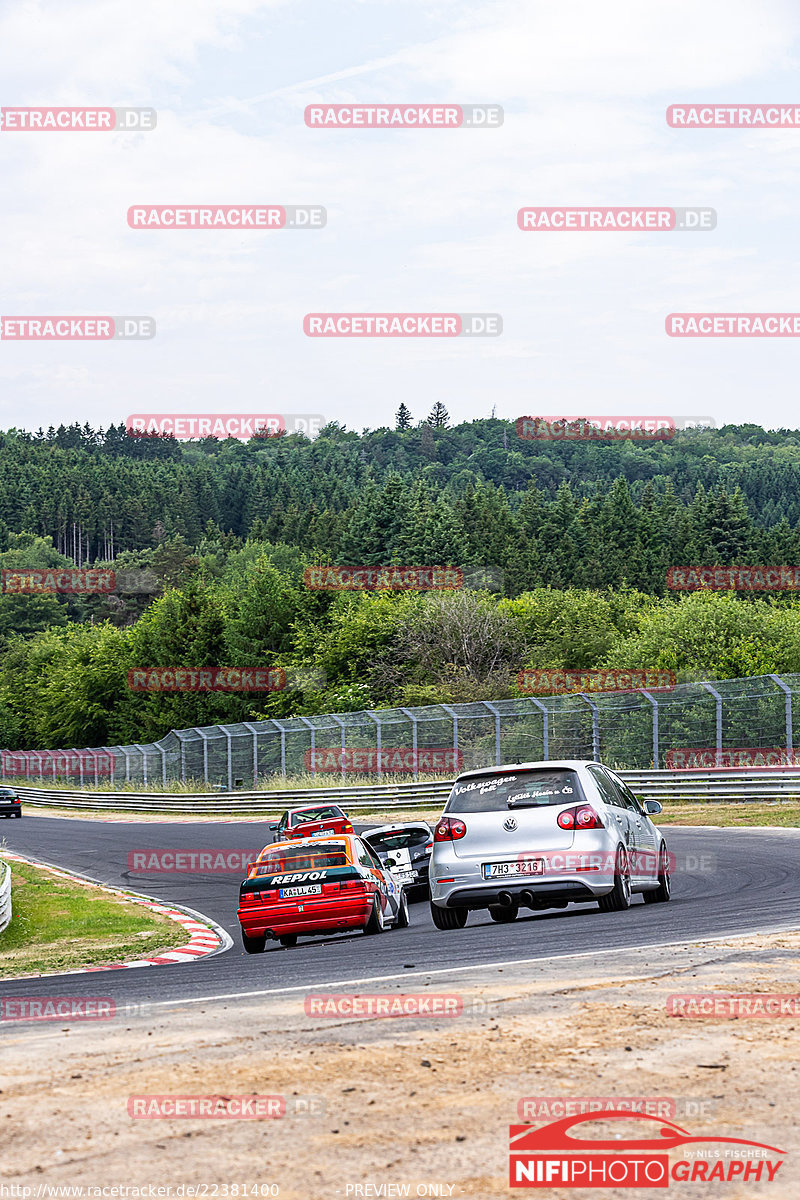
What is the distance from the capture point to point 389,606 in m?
68.2

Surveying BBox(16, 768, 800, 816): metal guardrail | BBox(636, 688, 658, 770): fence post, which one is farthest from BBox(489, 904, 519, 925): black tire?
BBox(636, 688, 658, 770): fence post

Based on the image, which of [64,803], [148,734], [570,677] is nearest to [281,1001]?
[570,677]

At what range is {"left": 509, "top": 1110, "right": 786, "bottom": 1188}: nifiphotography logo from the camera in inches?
182

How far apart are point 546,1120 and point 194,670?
86742mm

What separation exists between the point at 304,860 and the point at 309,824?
7.61 meters

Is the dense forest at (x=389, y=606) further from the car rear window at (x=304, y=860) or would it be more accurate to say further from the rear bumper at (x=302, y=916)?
the rear bumper at (x=302, y=916)

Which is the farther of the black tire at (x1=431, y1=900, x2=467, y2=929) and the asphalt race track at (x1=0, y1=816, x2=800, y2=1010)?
the black tire at (x1=431, y1=900, x2=467, y2=929)

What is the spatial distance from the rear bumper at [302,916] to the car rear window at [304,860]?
1.41 feet

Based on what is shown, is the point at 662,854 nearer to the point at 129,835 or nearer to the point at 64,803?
the point at 129,835

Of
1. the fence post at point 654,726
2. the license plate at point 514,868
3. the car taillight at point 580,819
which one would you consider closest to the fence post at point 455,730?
the fence post at point 654,726

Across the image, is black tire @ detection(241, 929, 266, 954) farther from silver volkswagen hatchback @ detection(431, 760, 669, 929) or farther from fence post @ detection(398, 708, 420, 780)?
fence post @ detection(398, 708, 420, 780)

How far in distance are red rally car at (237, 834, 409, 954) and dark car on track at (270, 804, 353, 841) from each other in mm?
4286

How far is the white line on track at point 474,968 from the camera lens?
884 cm

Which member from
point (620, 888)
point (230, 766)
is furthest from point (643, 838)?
point (230, 766)
